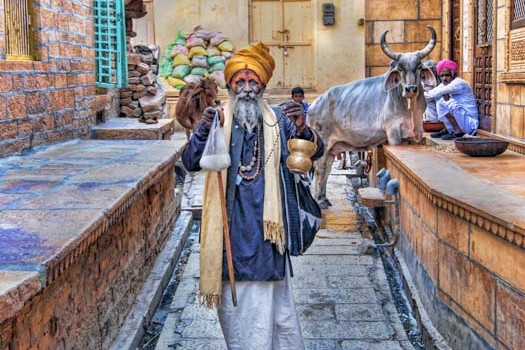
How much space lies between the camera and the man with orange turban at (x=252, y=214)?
3760mm

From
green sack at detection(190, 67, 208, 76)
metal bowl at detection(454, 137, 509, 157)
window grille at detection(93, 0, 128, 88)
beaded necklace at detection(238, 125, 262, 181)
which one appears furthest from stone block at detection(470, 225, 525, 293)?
green sack at detection(190, 67, 208, 76)

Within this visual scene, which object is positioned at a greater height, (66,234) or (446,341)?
(66,234)

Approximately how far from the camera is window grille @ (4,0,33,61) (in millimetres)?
6039

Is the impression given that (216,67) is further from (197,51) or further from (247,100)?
(247,100)

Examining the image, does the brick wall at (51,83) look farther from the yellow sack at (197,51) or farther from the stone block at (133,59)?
the yellow sack at (197,51)

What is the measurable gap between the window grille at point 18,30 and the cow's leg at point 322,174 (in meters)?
3.81

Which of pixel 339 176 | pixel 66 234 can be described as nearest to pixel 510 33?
pixel 339 176

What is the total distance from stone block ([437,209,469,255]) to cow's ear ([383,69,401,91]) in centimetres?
335

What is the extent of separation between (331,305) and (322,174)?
3531 millimetres

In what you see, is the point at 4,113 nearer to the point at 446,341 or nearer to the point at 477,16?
the point at 446,341

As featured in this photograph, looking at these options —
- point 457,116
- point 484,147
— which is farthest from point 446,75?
point 484,147

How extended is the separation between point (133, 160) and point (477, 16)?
6.14m

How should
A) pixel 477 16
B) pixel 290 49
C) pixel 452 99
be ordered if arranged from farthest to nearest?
pixel 290 49, pixel 477 16, pixel 452 99

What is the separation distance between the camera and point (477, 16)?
1002cm
